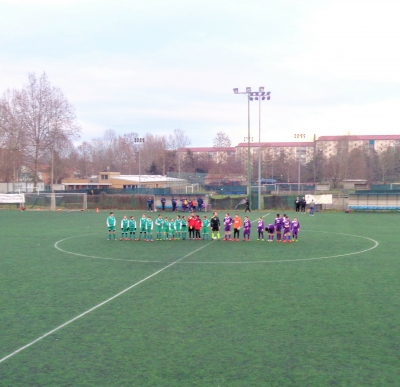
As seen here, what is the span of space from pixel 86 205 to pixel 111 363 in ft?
137

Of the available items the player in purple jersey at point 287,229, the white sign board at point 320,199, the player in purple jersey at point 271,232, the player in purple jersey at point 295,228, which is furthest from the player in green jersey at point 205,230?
the white sign board at point 320,199

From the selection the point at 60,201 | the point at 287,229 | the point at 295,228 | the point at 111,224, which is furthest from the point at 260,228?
→ the point at 60,201

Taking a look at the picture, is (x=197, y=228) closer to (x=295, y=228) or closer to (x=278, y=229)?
(x=278, y=229)

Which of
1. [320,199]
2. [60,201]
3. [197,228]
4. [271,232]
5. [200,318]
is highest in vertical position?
[320,199]

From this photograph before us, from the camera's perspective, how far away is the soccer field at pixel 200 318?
24.9ft

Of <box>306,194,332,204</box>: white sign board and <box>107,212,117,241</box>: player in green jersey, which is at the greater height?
<box>306,194,332,204</box>: white sign board

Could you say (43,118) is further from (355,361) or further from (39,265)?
(355,361)

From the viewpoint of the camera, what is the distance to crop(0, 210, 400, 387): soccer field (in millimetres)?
7602

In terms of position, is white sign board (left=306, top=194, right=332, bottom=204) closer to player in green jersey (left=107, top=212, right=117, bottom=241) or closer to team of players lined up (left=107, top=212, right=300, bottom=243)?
team of players lined up (left=107, top=212, right=300, bottom=243)

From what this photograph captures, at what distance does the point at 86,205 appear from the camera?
48375 mm

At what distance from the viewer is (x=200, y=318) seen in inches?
412

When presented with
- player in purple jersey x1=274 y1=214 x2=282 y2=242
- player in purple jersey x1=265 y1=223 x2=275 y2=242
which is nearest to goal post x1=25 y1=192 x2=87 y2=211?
player in purple jersey x1=265 y1=223 x2=275 y2=242

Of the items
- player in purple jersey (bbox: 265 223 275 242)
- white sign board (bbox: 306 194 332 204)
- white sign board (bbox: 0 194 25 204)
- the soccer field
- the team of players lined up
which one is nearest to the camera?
the soccer field

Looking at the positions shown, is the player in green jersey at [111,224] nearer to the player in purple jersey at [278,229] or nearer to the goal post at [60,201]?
the player in purple jersey at [278,229]
